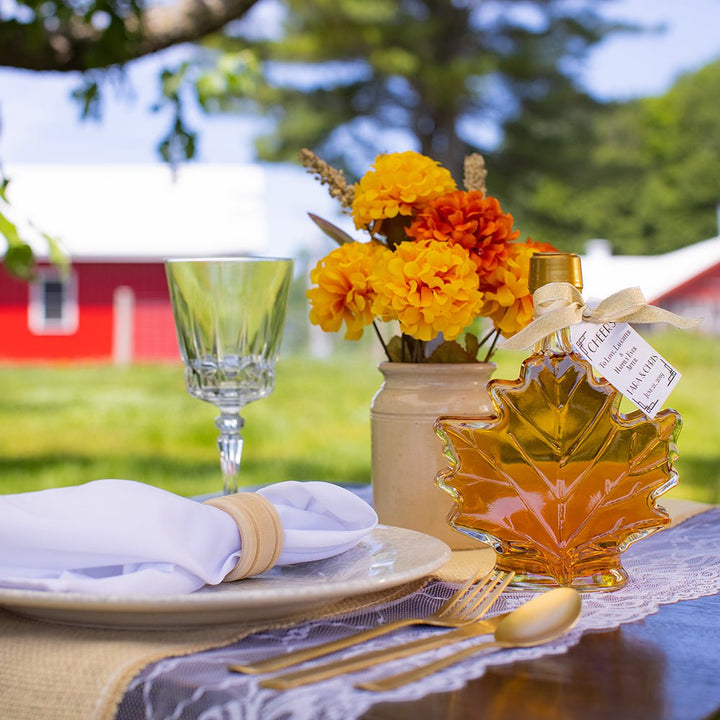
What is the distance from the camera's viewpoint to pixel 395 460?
3.43 feet

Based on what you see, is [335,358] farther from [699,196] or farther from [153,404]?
[699,196]

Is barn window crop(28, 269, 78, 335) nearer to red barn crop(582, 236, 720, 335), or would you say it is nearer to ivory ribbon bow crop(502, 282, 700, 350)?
red barn crop(582, 236, 720, 335)

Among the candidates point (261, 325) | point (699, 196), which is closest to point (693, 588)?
point (261, 325)

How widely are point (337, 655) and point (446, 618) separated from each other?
11cm

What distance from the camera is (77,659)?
2.08 ft

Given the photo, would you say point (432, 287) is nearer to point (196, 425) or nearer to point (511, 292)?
point (511, 292)

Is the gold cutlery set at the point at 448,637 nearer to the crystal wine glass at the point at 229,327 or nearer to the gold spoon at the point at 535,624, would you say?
the gold spoon at the point at 535,624

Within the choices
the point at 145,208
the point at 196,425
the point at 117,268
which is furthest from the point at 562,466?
the point at 145,208

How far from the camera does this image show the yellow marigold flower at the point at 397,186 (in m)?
1.01

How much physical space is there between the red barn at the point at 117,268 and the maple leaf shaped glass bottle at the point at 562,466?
35.6 ft

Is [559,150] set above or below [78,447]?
above

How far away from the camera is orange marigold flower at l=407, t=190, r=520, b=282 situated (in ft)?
3.18

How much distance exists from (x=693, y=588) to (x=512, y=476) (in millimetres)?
178

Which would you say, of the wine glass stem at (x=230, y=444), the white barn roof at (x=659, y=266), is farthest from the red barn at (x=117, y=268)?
the wine glass stem at (x=230, y=444)
